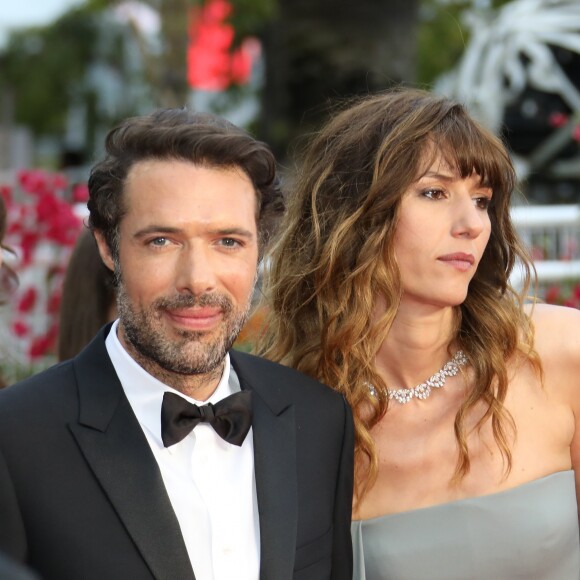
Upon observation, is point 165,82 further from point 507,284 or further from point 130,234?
point 130,234

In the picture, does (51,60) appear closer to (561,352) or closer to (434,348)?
(434,348)

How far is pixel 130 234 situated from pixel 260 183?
0.42 meters

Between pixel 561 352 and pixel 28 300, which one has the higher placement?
pixel 561 352

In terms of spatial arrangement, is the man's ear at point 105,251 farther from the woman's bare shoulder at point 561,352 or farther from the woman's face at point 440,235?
the woman's bare shoulder at point 561,352

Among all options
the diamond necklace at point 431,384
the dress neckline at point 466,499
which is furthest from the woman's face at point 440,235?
the dress neckline at point 466,499

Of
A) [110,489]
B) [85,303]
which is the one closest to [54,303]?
[85,303]

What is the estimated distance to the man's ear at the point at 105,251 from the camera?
2881 millimetres

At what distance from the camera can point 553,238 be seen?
8.15m

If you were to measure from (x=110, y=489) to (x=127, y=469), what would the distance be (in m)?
0.07

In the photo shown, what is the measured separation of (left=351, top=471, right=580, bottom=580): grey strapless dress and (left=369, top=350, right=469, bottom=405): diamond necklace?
43cm

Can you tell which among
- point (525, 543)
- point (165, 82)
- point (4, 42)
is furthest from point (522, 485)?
point (4, 42)

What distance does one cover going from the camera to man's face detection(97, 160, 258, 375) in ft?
8.73

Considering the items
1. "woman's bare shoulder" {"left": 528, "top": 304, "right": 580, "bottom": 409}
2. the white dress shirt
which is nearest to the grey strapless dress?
"woman's bare shoulder" {"left": 528, "top": 304, "right": 580, "bottom": 409}

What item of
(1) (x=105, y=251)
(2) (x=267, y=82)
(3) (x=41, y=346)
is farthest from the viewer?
(2) (x=267, y=82)
